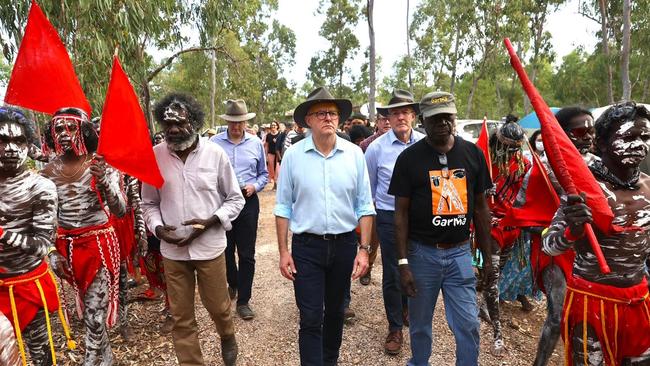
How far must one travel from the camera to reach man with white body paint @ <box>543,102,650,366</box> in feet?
7.23

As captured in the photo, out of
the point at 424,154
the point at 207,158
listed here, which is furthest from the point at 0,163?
the point at 424,154

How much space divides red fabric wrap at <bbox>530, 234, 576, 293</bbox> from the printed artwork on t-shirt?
0.91 metres

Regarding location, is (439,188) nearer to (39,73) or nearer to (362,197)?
(362,197)

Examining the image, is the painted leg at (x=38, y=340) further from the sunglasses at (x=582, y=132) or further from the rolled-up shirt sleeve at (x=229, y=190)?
the sunglasses at (x=582, y=132)

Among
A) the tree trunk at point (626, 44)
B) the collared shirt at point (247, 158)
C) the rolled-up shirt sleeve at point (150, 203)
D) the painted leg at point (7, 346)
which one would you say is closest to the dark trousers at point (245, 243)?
the collared shirt at point (247, 158)

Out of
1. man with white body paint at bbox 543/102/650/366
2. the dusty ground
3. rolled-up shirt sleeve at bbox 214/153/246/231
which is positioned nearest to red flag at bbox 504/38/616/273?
man with white body paint at bbox 543/102/650/366

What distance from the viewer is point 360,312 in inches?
181

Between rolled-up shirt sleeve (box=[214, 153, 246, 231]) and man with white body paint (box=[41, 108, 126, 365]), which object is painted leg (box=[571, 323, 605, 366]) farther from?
man with white body paint (box=[41, 108, 126, 365])

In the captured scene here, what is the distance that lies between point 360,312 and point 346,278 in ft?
5.56

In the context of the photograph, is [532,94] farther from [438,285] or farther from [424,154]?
[438,285]

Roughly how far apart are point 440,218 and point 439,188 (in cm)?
21

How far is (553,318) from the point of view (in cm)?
311

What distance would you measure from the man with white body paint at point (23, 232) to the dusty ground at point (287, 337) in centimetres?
124

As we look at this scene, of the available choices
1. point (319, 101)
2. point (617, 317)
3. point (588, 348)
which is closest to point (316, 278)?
point (319, 101)
